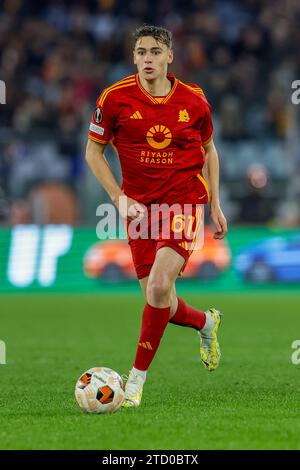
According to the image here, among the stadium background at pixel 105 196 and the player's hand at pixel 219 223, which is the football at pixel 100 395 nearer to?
the stadium background at pixel 105 196

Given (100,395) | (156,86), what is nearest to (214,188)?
(156,86)

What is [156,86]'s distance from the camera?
23.6 ft

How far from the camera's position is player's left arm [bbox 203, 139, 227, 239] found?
24.4 feet

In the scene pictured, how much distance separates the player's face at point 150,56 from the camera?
6988mm

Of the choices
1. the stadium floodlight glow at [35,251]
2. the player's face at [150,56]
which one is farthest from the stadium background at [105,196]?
the player's face at [150,56]

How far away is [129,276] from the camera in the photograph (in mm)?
18312

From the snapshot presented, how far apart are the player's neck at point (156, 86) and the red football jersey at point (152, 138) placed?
0.03 m

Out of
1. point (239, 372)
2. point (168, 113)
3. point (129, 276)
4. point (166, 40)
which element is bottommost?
point (129, 276)

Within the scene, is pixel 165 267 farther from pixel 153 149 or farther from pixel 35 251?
pixel 35 251

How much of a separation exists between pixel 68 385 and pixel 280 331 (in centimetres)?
480

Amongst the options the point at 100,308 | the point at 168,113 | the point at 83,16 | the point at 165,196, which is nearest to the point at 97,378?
the point at 165,196

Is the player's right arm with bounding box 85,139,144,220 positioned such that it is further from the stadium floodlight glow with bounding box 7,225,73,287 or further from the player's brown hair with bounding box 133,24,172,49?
the stadium floodlight glow with bounding box 7,225,73,287

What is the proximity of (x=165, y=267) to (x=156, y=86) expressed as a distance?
124 centimetres
